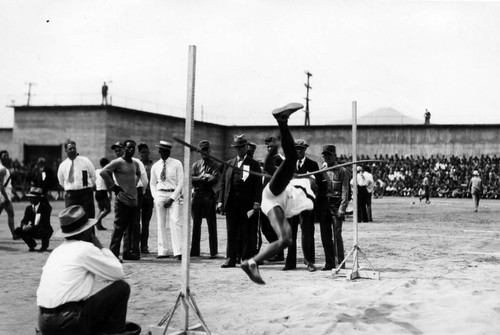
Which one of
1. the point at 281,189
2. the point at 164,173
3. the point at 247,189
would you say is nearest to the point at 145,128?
the point at 164,173

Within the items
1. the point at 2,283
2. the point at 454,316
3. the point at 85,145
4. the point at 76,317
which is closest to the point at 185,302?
the point at 76,317

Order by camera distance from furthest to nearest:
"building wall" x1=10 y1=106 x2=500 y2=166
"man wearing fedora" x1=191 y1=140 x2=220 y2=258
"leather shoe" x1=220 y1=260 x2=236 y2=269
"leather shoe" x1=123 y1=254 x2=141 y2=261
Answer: "building wall" x1=10 y1=106 x2=500 y2=166 < "man wearing fedora" x1=191 y1=140 x2=220 y2=258 < "leather shoe" x1=123 y1=254 x2=141 y2=261 < "leather shoe" x1=220 y1=260 x2=236 y2=269

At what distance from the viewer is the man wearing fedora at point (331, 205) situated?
979 cm

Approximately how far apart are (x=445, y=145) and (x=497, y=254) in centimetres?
3617

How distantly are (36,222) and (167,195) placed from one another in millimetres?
2823

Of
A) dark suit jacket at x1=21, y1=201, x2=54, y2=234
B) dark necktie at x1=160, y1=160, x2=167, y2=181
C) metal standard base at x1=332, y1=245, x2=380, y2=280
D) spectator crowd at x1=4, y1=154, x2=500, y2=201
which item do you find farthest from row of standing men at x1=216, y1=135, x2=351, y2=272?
spectator crowd at x1=4, y1=154, x2=500, y2=201

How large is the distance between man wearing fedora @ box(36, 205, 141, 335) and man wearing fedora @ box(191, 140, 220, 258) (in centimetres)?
557

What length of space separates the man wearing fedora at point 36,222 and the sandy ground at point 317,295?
1.19 ft

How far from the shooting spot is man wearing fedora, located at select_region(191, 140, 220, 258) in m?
11.0

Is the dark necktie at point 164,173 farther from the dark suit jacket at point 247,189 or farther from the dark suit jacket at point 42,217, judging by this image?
the dark suit jacket at point 42,217

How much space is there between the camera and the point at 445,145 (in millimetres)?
46188

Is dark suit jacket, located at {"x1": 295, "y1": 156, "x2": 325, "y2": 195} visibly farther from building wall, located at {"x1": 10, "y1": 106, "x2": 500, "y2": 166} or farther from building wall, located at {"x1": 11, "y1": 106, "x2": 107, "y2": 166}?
building wall, located at {"x1": 11, "y1": 106, "x2": 107, "y2": 166}

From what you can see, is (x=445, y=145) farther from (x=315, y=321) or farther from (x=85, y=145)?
(x=315, y=321)

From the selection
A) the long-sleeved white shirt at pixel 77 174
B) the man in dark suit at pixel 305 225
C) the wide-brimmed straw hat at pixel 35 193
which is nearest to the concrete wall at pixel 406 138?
the wide-brimmed straw hat at pixel 35 193
